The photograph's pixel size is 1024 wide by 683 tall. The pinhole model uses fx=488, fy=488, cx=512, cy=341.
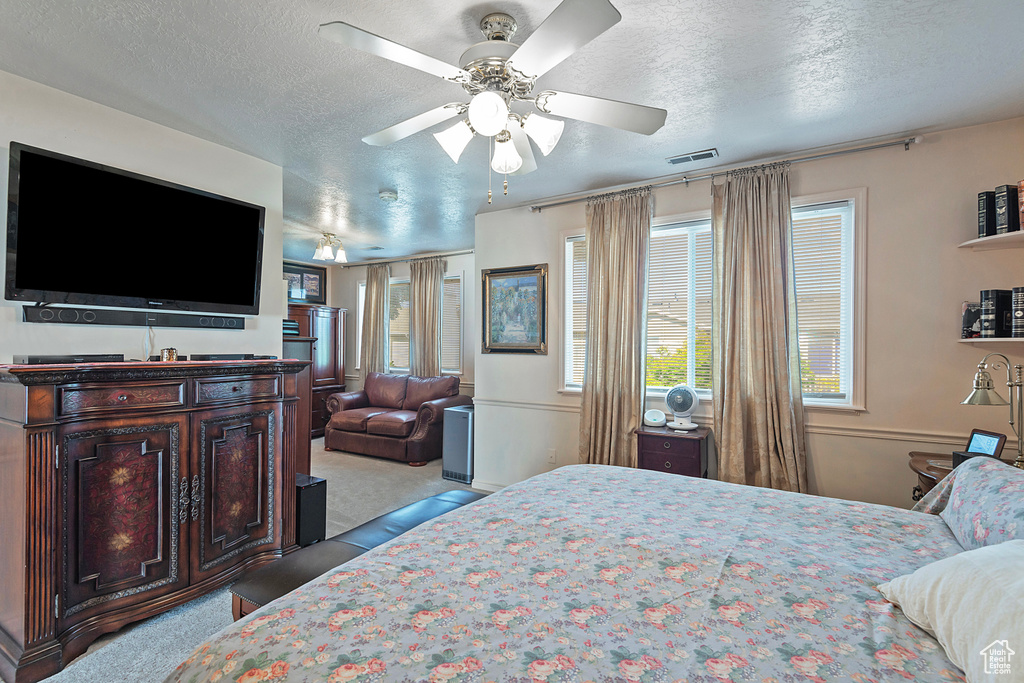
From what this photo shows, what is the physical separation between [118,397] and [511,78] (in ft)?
6.99

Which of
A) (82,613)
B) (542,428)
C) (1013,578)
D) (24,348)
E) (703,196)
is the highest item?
(703,196)

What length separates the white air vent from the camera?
3.09 metres

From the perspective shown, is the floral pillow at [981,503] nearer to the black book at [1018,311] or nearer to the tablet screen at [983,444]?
the tablet screen at [983,444]

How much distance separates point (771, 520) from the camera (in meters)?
1.65

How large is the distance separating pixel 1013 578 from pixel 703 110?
232cm

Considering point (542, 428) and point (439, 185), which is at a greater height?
point (439, 185)

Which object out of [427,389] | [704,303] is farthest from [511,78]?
[427,389]

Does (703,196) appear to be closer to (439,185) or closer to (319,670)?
(439,185)

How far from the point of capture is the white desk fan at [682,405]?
3.36m

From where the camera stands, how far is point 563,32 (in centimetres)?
140

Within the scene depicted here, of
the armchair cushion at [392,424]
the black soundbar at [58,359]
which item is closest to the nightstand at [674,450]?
the armchair cushion at [392,424]

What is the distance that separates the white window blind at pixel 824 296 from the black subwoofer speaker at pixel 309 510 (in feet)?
10.4

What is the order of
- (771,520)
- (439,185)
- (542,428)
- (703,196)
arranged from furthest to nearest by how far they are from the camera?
(542,428)
(439,185)
(703,196)
(771,520)

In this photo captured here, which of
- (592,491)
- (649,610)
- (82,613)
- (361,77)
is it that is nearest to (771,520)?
(592,491)
